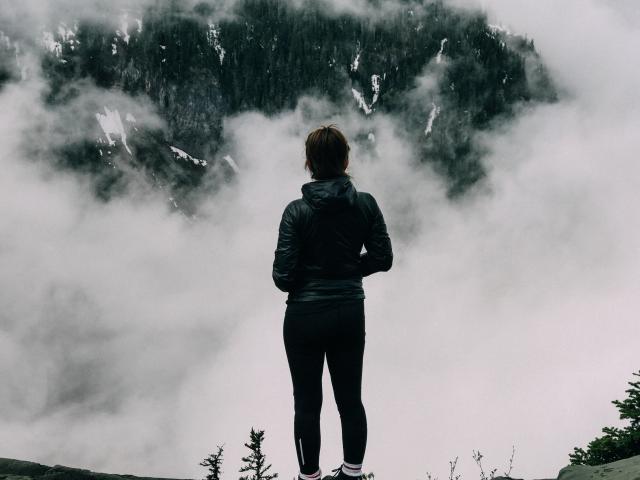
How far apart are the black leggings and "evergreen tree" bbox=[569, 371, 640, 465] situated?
11.7 ft

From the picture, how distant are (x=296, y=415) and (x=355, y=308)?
1.00m

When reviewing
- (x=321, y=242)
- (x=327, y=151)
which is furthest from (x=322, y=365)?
(x=327, y=151)

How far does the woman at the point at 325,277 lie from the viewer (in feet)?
13.3

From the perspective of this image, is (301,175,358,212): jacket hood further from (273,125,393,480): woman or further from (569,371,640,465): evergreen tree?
(569,371,640,465): evergreen tree

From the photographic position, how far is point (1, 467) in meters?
5.86

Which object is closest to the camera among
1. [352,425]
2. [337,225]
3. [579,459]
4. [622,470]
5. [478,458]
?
[337,225]

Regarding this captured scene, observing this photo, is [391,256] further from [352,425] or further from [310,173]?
[352,425]

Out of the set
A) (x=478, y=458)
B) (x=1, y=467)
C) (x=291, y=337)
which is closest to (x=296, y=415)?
(x=291, y=337)

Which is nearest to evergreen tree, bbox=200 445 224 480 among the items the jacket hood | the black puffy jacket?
the black puffy jacket

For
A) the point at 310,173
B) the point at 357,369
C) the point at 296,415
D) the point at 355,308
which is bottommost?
the point at 296,415

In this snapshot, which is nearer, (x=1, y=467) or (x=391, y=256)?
(x=391, y=256)

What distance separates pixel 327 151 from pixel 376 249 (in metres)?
0.86

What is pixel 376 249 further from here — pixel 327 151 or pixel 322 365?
pixel 322 365

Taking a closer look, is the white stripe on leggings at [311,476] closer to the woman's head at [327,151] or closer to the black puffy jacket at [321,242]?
the black puffy jacket at [321,242]
